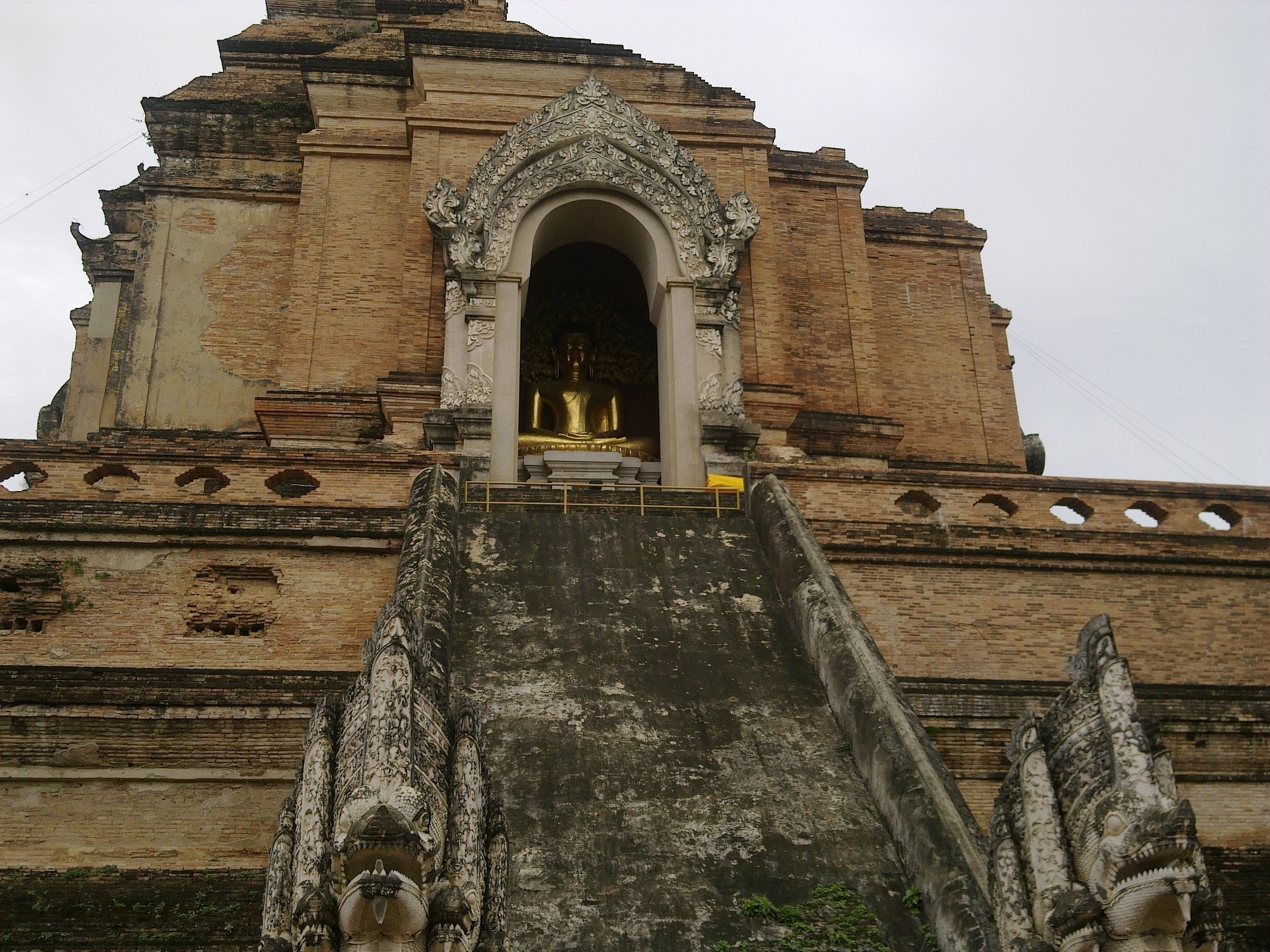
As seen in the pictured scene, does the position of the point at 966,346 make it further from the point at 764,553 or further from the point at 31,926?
the point at 31,926

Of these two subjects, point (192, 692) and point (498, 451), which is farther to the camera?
point (498, 451)

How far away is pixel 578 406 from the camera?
19.3 metres

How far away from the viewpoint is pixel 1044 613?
1295 cm

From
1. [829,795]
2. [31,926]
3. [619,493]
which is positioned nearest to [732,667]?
[829,795]

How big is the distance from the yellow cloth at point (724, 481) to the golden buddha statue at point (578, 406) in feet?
10.4

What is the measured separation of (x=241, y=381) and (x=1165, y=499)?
1111 cm

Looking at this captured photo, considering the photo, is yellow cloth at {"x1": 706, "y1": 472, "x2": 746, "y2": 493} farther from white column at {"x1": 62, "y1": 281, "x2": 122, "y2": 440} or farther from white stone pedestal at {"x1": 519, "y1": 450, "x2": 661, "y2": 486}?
white column at {"x1": 62, "y1": 281, "x2": 122, "y2": 440}

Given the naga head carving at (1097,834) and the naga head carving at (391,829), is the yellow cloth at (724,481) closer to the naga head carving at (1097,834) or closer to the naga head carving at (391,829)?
the naga head carving at (391,829)

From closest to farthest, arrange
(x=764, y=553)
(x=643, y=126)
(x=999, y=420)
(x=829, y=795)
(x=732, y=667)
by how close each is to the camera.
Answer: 1. (x=829, y=795)
2. (x=732, y=667)
3. (x=764, y=553)
4. (x=643, y=126)
5. (x=999, y=420)

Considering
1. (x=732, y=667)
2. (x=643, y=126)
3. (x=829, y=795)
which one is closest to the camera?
(x=829, y=795)

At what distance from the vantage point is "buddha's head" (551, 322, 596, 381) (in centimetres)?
1978

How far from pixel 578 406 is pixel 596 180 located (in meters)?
3.83

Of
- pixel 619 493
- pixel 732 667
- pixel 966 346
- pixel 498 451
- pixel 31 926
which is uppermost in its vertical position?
pixel 966 346

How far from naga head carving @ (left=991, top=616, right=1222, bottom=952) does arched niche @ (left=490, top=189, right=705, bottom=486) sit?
849 cm
